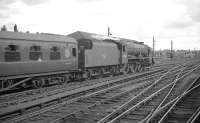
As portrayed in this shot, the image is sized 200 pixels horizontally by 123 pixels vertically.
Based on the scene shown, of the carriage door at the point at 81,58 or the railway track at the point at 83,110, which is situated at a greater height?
the carriage door at the point at 81,58

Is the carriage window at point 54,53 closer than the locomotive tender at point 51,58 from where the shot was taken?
No

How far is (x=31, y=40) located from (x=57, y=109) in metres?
5.51

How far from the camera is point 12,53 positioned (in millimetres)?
12836

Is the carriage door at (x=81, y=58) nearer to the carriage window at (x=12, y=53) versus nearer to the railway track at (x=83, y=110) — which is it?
the carriage window at (x=12, y=53)

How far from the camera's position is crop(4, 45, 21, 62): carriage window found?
12476 millimetres

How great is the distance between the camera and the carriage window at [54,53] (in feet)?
50.8

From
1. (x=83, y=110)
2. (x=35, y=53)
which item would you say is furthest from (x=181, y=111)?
(x=35, y=53)

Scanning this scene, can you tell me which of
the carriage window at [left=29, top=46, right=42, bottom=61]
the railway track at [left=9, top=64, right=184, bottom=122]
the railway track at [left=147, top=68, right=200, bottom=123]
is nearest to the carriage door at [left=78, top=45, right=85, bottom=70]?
the carriage window at [left=29, top=46, right=42, bottom=61]

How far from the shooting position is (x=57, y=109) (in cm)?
999

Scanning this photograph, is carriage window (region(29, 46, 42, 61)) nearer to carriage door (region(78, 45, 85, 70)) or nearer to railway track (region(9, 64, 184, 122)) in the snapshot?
railway track (region(9, 64, 184, 122))

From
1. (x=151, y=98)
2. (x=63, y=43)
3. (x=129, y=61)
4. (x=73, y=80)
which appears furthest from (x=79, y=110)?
(x=129, y=61)

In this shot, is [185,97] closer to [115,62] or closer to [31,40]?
[31,40]

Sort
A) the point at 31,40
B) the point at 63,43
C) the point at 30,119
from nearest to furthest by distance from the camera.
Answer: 1. the point at 30,119
2. the point at 31,40
3. the point at 63,43

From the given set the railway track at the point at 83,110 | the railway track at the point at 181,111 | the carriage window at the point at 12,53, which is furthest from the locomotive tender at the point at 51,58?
the railway track at the point at 181,111
